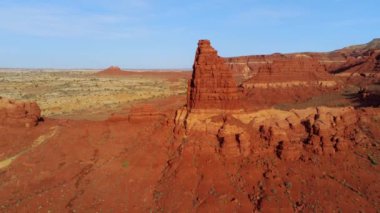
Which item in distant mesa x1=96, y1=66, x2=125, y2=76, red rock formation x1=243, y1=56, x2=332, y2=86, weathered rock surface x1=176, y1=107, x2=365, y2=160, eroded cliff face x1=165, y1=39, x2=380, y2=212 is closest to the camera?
eroded cliff face x1=165, y1=39, x2=380, y2=212

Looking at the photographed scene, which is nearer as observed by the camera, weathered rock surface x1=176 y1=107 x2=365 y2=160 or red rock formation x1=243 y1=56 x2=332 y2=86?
weathered rock surface x1=176 y1=107 x2=365 y2=160

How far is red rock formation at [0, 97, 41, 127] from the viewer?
2577cm

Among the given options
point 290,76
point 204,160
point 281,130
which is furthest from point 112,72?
point 281,130

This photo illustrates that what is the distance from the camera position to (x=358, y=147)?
2222 centimetres

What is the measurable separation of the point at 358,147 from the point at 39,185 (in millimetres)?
17750

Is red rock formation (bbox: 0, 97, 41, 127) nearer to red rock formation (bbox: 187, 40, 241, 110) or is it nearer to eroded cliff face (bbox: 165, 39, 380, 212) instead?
eroded cliff face (bbox: 165, 39, 380, 212)

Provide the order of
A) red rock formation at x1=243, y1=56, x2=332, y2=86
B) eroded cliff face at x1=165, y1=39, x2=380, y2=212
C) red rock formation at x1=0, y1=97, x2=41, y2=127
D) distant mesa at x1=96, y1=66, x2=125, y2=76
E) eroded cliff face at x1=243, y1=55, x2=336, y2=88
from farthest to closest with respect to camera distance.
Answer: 1. distant mesa at x1=96, y1=66, x2=125, y2=76
2. red rock formation at x1=243, y1=56, x2=332, y2=86
3. eroded cliff face at x1=243, y1=55, x2=336, y2=88
4. red rock formation at x1=0, y1=97, x2=41, y2=127
5. eroded cliff face at x1=165, y1=39, x2=380, y2=212

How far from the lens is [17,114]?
A: 26.2 meters

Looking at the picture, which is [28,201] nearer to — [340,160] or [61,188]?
[61,188]

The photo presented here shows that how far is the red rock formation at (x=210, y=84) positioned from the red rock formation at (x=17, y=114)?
10938 millimetres

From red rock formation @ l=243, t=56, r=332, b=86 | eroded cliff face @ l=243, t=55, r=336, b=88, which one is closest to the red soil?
eroded cliff face @ l=243, t=55, r=336, b=88

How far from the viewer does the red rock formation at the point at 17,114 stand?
2577cm

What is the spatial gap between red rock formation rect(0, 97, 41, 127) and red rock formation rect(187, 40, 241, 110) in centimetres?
1094

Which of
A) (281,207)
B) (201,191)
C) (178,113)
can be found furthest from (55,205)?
(281,207)
